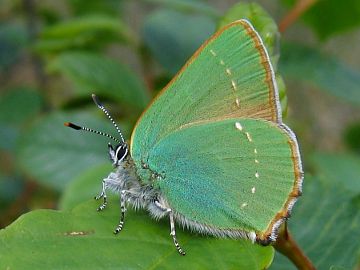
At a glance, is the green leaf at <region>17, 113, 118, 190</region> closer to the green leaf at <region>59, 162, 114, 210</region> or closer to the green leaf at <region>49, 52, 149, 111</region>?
the green leaf at <region>49, 52, 149, 111</region>

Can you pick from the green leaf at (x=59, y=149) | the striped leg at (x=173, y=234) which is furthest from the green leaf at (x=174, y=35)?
the striped leg at (x=173, y=234)

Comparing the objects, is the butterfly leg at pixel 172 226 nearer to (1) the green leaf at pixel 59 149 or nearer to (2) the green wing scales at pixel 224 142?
(2) the green wing scales at pixel 224 142

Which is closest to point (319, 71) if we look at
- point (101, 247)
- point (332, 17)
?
point (332, 17)

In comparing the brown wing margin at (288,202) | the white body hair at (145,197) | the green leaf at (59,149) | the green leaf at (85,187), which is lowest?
the green leaf at (59,149)

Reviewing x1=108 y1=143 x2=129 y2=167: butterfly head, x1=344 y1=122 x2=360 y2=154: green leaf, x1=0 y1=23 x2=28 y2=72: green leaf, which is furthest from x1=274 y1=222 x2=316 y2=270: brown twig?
x1=0 y1=23 x2=28 y2=72: green leaf

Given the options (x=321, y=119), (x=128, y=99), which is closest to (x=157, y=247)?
(x=128, y=99)

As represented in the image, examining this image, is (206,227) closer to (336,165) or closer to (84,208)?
(84,208)
